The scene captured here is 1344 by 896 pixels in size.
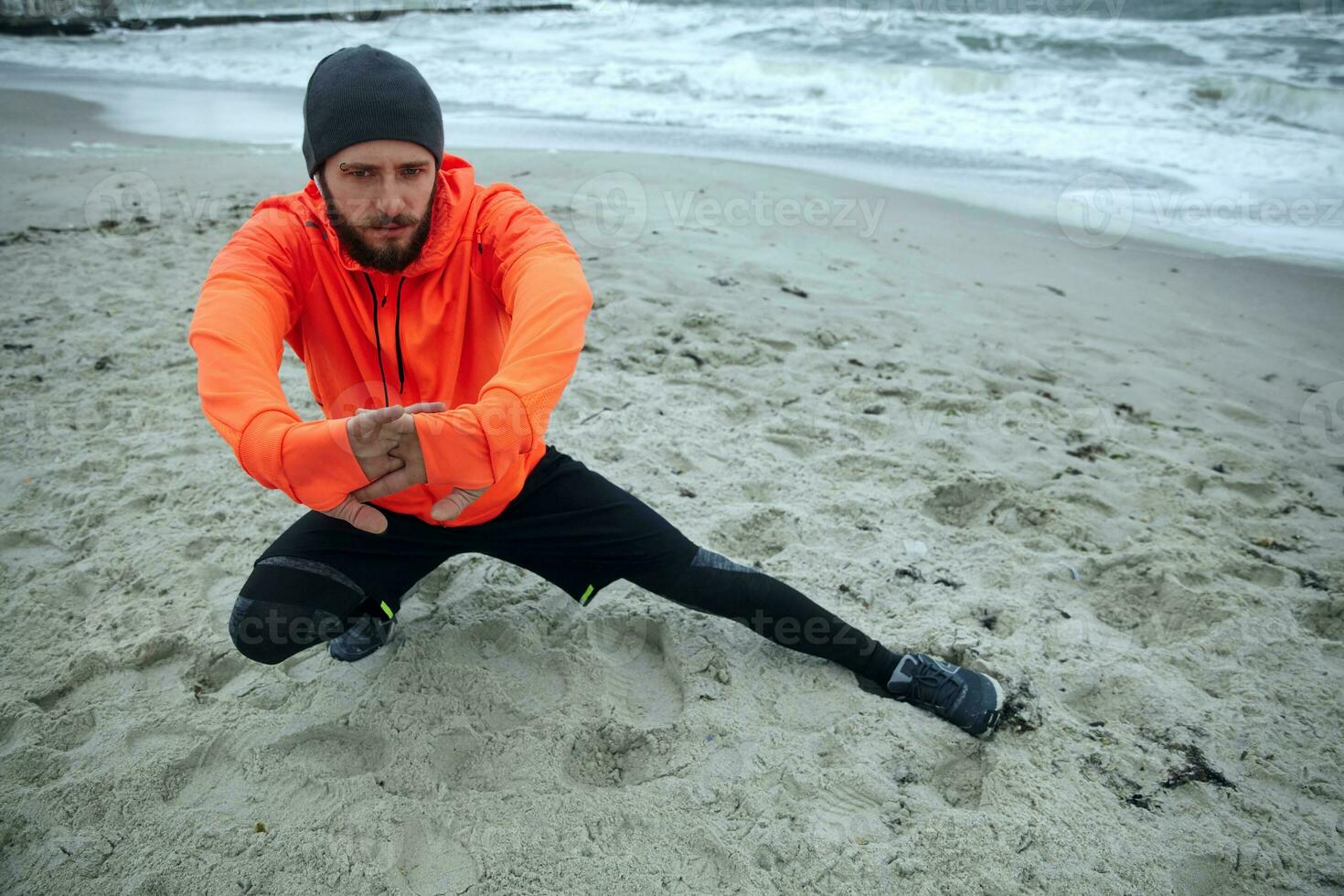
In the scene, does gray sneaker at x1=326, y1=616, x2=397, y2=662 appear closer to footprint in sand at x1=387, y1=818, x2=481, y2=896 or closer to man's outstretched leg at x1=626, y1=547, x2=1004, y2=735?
footprint in sand at x1=387, y1=818, x2=481, y2=896

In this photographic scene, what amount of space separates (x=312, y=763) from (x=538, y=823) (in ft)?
2.11

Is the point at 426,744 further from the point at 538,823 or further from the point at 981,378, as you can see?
the point at 981,378

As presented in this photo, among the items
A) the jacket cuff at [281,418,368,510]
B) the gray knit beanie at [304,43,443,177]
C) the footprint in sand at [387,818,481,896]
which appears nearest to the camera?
the jacket cuff at [281,418,368,510]

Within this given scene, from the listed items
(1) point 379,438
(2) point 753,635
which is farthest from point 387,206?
(2) point 753,635

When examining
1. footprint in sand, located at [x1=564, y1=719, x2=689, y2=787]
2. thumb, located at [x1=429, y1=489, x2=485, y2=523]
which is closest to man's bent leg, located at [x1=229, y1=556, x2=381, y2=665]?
thumb, located at [x1=429, y1=489, x2=485, y2=523]

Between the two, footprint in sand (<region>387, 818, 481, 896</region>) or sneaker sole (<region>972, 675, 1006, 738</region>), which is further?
sneaker sole (<region>972, 675, 1006, 738</region>)

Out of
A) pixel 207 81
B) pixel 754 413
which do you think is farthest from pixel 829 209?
pixel 207 81

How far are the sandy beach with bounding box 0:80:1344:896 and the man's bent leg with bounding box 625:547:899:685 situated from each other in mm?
101

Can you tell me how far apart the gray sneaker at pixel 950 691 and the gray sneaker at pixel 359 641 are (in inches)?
60.0

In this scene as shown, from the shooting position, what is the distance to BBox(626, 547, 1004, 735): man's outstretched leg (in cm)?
246

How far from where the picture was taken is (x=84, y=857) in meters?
1.97

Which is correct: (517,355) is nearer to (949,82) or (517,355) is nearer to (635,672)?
(635,672)

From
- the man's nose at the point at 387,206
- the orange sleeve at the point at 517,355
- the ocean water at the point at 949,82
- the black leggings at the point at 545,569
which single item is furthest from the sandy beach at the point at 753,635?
the ocean water at the point at 949,82

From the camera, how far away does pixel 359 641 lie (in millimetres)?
2604
